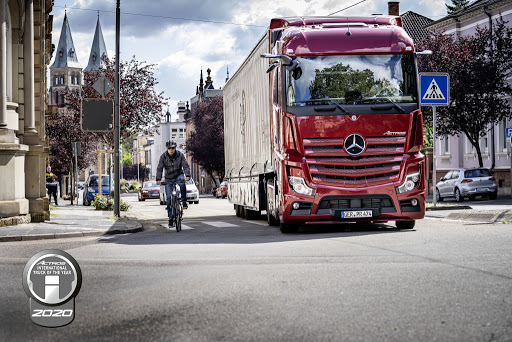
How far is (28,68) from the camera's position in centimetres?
1953

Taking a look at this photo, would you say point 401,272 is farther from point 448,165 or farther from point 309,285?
point 448,165

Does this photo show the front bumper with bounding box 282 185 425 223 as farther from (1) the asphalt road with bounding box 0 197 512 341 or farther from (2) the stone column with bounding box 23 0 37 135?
(2) the stone column with bounding box 23 0 37 135

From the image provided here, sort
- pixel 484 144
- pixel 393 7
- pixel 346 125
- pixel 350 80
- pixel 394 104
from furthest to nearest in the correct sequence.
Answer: pixel 393 7, pixel 484 144, pixel 350 80, pixel 394 104, pixel 346 125

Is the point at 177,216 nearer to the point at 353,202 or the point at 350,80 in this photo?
the point at 353,202

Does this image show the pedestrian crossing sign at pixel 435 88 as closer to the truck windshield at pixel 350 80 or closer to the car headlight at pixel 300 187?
the truck windshield at pixel 350 80

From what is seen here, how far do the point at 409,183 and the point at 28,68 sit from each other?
10219 mm

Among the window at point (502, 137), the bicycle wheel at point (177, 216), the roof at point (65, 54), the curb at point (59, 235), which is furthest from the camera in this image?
the roof at point (65, 54)

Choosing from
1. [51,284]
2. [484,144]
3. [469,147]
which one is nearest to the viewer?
[51,284]

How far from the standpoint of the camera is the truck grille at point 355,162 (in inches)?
548

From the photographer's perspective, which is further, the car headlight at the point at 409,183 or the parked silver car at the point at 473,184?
the parked silver car at the point at 473,184

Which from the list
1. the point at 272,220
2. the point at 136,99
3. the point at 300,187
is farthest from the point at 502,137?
the point at 300,187

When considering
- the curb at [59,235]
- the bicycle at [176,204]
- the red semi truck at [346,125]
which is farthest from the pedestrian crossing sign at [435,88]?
the curb at [59,235]

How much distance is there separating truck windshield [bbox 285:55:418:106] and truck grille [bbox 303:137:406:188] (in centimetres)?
75

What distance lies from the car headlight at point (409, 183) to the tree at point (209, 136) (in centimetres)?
7142
